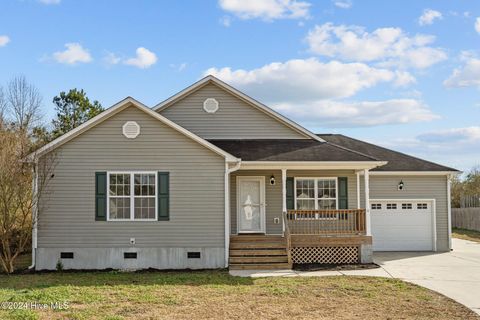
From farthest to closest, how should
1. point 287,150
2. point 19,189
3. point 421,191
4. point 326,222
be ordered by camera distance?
point 421,191 → point 287,150 → point 326,222 → point 19,189

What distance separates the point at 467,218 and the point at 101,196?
2519cm

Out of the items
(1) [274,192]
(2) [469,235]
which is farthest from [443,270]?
(2) [469,235]

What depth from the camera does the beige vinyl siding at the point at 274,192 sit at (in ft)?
55.1

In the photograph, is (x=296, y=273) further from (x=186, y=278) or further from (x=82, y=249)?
(x=82, y=249)

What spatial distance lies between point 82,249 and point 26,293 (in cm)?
402

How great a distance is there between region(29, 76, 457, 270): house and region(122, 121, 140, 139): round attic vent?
1.1 inches

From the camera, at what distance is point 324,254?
15.6m

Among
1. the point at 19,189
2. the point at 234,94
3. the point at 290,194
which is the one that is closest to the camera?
the point at 19,189

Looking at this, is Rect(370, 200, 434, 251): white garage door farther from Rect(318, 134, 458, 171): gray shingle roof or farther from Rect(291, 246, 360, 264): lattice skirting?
Rect(291, 246, 360, 264): lattice skirting

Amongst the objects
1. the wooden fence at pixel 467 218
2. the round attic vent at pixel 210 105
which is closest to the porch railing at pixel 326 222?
the round attic vent at pixel 210 105

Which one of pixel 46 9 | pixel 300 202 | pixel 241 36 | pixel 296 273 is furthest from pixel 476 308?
pixel 46 9

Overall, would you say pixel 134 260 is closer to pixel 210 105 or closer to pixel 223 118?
pixel 223 118

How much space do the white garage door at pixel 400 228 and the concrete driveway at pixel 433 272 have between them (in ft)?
2.64

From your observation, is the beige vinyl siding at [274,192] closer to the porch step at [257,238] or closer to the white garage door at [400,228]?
the porch step at [257,238]
